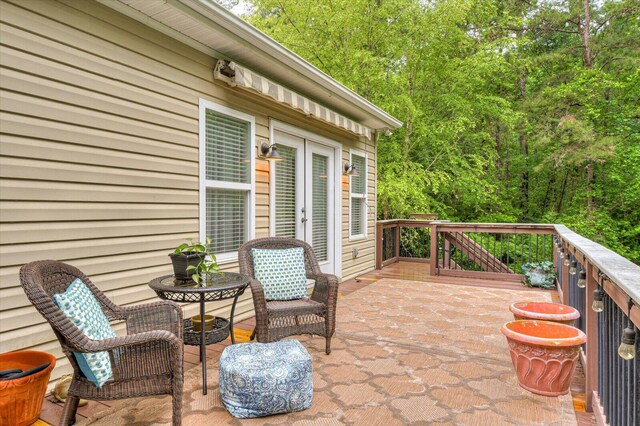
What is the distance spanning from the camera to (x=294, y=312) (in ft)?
9.82

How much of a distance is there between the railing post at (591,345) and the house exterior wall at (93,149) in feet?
9.89

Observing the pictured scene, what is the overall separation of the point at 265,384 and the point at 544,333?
1.90m

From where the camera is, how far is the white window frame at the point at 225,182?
3578mm

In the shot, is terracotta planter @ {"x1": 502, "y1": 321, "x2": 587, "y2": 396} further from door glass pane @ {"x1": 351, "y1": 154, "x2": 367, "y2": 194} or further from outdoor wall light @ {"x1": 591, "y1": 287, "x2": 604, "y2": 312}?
door glass pane @ {"x1": 351, "y1": 154, "x2": 367, "y2": 194}

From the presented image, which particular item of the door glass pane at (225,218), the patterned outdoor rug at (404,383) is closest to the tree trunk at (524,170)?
the patterned outdoor rug at (404,383)

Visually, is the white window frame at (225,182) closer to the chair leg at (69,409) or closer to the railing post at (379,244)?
the chair leg at (69,409)

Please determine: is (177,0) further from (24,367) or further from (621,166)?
(621,166)

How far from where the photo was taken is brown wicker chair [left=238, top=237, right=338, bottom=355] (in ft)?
9.50

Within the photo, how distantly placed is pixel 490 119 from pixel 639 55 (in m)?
3.89

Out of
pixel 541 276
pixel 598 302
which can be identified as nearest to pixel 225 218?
pixel 598 302

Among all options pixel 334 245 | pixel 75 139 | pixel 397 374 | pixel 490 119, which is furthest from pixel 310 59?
pixel 397 374

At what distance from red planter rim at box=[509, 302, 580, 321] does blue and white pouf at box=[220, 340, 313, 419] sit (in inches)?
66.6

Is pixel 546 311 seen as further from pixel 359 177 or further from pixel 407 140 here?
pixel 407 140

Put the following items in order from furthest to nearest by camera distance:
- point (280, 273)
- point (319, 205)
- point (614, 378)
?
point (319, 205), point (280, 273), point (614, 378)
